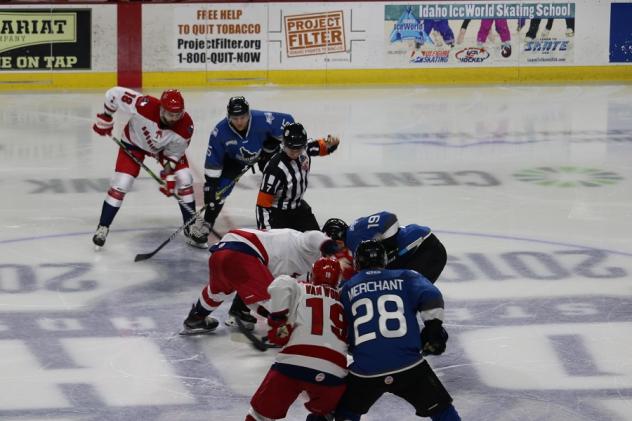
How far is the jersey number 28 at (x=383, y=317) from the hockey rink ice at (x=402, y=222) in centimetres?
68

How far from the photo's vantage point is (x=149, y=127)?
26.0 feet

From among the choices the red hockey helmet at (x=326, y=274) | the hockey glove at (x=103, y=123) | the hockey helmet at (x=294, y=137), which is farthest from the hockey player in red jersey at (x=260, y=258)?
the hockey glove at (x=103, y=123)

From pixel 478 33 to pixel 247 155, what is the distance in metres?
8.10

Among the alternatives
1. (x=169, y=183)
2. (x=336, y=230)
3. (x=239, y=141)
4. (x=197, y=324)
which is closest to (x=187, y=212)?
(x=169, y=183)

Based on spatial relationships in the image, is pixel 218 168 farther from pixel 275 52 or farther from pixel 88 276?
pixel 275 52

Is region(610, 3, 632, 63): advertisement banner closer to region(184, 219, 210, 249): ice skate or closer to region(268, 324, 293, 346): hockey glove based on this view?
region(184, 219, 210, 249): ice skate

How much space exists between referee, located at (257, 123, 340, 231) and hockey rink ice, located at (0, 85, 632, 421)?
0.55 m

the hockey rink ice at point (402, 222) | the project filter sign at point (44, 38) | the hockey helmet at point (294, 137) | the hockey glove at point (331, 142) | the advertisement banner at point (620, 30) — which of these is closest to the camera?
the hockey rink ice at point (402, 222)

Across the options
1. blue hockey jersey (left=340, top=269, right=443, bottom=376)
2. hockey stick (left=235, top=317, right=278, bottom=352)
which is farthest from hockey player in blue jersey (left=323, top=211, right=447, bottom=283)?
blue hockey jersey (left=340, top=269, right=443, bottom=376)

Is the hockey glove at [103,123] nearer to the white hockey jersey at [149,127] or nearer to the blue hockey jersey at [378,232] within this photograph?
the white hockey jersey at [149,127]

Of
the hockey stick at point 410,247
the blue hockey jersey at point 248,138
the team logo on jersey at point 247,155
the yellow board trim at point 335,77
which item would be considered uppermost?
the yellow board trim at point 335,77

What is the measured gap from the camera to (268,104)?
13703mm

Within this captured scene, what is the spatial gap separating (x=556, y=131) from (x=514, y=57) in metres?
3.37

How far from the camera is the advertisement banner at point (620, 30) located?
15766mm
